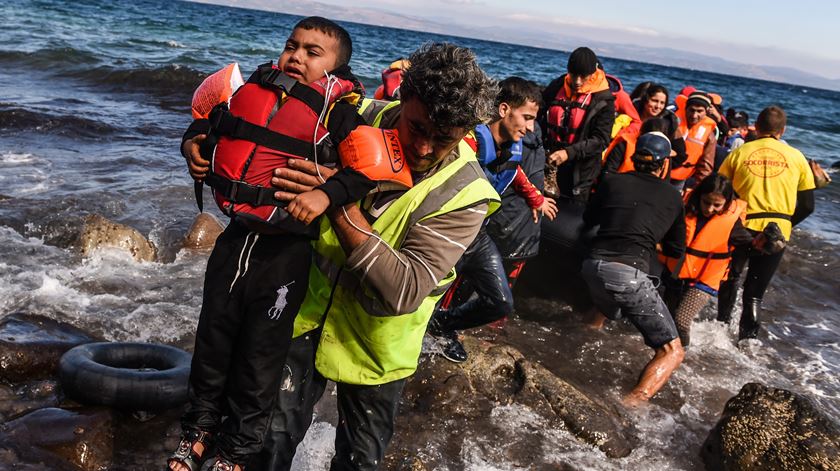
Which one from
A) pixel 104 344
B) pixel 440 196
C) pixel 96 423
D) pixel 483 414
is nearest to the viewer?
pixel 440 196

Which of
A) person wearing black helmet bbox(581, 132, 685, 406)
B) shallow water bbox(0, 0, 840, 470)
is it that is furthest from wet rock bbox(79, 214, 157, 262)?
person wearing black helmet bbox(581, 132, 685, 406)

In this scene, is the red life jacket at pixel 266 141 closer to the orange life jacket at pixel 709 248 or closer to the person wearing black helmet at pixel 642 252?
the person wearing black helmet at pixel 642 252

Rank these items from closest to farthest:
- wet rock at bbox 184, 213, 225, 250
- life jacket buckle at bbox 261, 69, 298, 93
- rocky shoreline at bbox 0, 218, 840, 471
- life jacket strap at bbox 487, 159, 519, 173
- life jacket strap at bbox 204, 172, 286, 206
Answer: life jacket strap at bbox 204, 172, 286, 206, life jacket buckle at bbox 261, 69, 298, 93, rocky shoreline at bbox 0, 218, 840, 471, life jacket strap at bbox 487, 159, 519, 173, wet rock at bbox 184, 213, 225, 250

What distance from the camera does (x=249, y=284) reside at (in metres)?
2.66

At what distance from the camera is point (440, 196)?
2.41 metres

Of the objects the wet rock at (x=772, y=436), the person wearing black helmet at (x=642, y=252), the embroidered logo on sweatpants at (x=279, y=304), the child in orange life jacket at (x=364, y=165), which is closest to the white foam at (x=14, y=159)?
the person wearing black helmet at (x=642, y=252)

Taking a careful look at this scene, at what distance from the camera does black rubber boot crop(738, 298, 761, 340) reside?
725cm

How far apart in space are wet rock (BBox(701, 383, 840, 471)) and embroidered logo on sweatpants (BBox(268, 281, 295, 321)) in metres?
3.47

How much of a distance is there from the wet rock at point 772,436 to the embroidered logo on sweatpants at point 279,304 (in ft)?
11.4

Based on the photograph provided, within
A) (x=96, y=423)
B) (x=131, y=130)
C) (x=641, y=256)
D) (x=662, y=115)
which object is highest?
(x=662, y=115)

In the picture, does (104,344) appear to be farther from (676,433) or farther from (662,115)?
(662,115)

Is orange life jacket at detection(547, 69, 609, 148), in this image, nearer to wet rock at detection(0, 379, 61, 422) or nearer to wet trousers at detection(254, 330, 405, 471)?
wet trousers at detection(254, 330, 405, 471)

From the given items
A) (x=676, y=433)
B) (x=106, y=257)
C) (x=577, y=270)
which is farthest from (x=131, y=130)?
(x=676, y=433)

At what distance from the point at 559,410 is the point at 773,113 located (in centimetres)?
404
